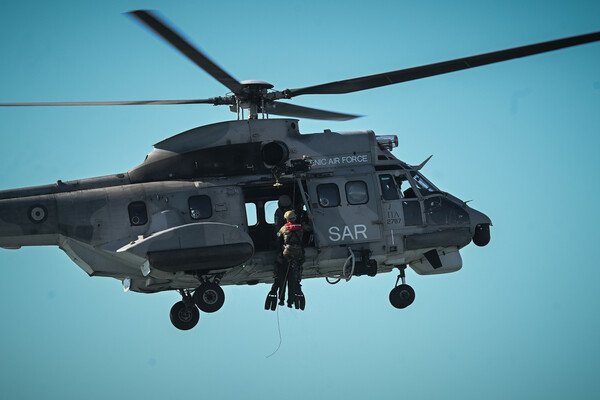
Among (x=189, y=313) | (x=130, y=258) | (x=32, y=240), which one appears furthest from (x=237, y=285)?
(x=32, y=240)

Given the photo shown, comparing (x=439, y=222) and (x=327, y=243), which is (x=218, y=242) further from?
(x=439, y=222)

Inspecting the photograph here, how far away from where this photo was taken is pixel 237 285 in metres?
19.9

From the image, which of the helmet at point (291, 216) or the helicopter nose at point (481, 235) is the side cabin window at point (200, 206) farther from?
the helicopter nose at point (481, 235)

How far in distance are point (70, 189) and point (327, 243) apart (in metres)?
4.77

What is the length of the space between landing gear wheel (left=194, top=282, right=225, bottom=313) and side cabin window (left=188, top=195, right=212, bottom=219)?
1255 mm

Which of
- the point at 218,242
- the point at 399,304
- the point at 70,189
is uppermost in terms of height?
the point at 70,189

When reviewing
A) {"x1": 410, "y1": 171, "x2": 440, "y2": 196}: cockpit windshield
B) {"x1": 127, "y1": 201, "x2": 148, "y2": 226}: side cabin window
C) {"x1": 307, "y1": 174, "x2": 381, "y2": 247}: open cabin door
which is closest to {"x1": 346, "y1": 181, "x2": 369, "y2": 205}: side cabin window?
{"x1": 307, "y1": 174, "x2": 381, "y2": 247}: open cabin door

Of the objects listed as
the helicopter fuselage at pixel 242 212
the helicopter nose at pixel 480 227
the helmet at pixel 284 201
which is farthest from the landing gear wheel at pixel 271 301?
the helicopter nose at pixel 480 227

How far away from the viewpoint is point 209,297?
61.2 feet

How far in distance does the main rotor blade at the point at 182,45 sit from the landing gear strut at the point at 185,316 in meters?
4.14

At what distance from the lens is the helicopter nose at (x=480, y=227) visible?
20.1 meters

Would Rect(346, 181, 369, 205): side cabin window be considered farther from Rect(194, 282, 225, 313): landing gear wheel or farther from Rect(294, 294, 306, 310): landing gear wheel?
Rect(194, 282, 225, 313): landing gear wheel

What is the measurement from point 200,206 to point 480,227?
18.3ft

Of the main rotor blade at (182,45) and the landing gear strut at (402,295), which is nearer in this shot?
the main rotor blade at (182,45)
